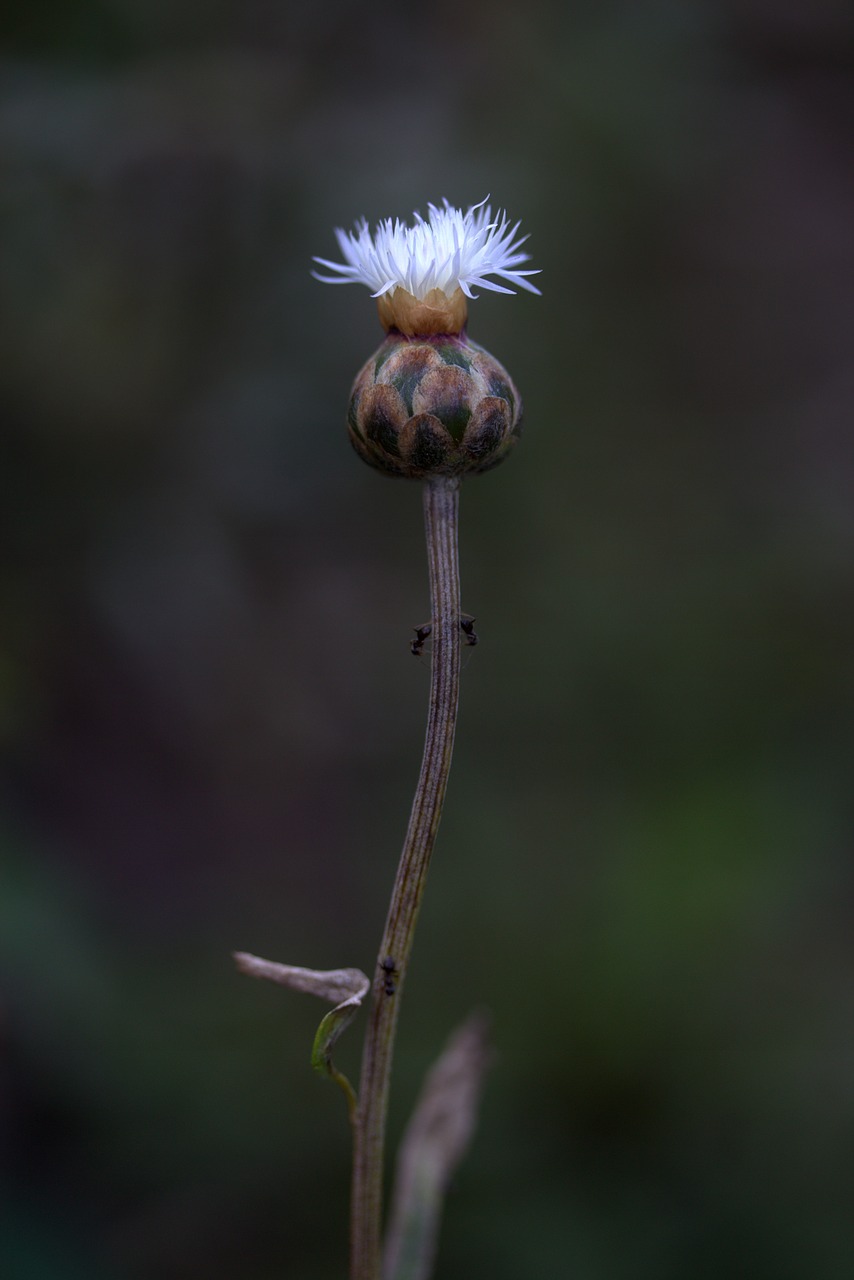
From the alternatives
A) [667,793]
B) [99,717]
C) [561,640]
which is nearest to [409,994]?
[667,793]

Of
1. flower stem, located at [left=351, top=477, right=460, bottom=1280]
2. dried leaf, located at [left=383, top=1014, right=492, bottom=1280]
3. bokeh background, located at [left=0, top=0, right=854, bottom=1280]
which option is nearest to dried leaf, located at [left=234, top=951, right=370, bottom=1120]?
flower stem, located at [left=351, top=477, right=460, bottom=1280]

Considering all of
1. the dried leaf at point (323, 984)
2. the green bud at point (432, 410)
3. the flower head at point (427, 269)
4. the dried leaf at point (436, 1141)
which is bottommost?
the dried leaf at point (436, 1141)

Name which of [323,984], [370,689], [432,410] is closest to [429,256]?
[432,410]

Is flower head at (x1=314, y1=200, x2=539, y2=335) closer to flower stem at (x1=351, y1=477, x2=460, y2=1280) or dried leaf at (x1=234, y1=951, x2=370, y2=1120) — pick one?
flower stem at (x1=351, y1=477, x2=460, y2=1280)

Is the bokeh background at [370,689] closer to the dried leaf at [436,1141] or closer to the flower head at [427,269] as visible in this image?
the dried leaf at [436,1141]

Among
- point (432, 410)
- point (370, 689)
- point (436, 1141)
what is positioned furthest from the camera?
point (370, 689)

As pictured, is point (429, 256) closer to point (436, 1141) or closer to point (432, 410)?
point (432, 410)

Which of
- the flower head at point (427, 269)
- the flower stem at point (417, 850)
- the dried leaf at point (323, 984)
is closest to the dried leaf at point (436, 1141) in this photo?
the flower stem at point (417, 850)
